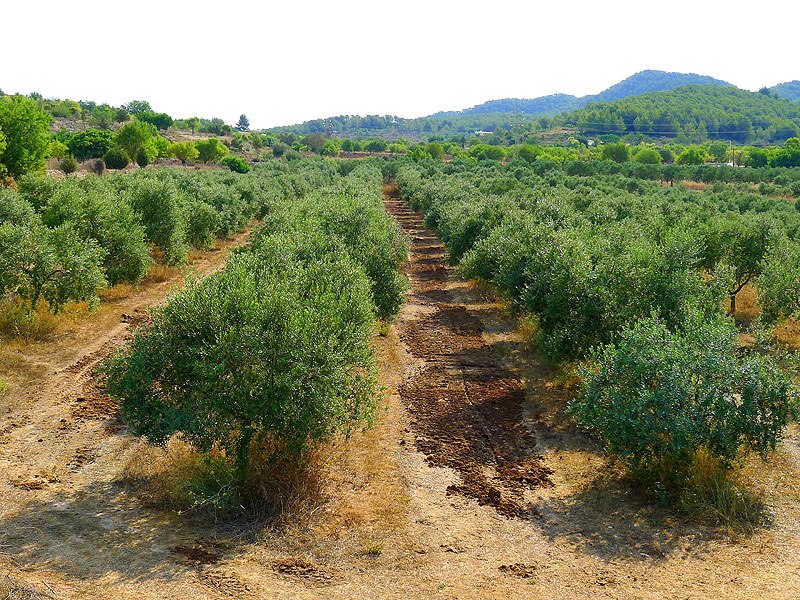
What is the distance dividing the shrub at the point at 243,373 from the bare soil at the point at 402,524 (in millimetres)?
2066

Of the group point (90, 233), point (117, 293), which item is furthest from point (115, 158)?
point (90, 233)

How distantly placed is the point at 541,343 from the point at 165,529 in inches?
559

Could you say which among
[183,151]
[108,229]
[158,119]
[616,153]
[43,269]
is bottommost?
[43,269]

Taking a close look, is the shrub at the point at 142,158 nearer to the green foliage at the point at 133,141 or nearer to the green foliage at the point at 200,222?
the green foliage at the point at 133,141

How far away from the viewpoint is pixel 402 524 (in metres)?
13.9

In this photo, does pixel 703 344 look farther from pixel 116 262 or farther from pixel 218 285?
pixel 116 262

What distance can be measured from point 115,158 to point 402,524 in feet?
287

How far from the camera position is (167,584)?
1110 centimetres

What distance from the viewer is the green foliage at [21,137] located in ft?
→ 184

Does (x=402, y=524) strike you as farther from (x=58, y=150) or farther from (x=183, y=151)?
(x=183, y=151)

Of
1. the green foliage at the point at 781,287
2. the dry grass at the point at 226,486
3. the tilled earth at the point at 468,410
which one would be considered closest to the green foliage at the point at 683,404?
the tilled earth at the point at 468,410

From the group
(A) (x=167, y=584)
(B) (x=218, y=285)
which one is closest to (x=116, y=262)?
(B) (x=218, y=285)

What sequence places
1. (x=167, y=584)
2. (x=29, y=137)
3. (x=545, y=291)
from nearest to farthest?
(x=167, y=584) → (x=545, y=291) → (x=29, y=137)

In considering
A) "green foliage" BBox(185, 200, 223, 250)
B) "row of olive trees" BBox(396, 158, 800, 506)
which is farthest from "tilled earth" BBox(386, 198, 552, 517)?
"green foliage" BBox(185, 200, 223, 250)
